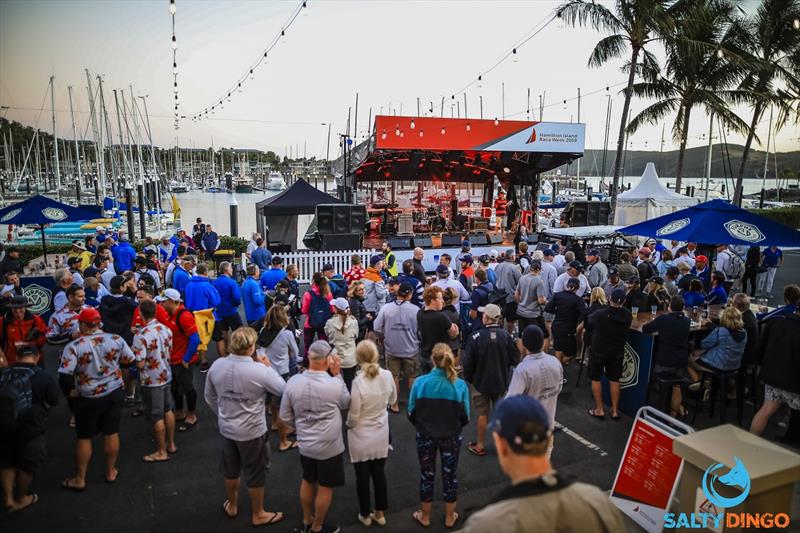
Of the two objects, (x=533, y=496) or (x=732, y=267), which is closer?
(x=533, y=496)

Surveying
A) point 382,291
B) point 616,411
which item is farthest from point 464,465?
point 382,291

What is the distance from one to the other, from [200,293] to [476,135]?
36.5 feet

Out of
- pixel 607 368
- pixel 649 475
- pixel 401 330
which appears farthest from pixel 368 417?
pixel 607 368

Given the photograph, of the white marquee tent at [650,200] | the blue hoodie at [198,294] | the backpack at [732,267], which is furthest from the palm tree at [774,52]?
the blue hoodie at [198,294]

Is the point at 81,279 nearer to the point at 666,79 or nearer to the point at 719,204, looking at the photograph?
the point at 719,204

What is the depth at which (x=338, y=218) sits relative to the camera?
1372 centimetres

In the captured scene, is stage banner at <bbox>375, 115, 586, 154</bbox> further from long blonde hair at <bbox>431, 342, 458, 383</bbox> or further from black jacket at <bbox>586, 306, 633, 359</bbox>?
long blonde hair at <bbox>431, 342, 458, 383</bbox>

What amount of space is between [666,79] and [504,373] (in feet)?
65.5

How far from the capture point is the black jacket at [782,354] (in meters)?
4.77

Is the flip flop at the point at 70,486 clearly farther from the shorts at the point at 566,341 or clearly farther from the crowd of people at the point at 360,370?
the shorts at the point at 566,341

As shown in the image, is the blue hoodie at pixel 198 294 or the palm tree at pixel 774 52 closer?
the blue hoodie at pixel 198 294

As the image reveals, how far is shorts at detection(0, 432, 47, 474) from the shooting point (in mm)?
3814

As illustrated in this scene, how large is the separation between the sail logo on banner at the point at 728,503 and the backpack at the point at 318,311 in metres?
4.00

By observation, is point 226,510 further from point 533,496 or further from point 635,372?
point 635,372
